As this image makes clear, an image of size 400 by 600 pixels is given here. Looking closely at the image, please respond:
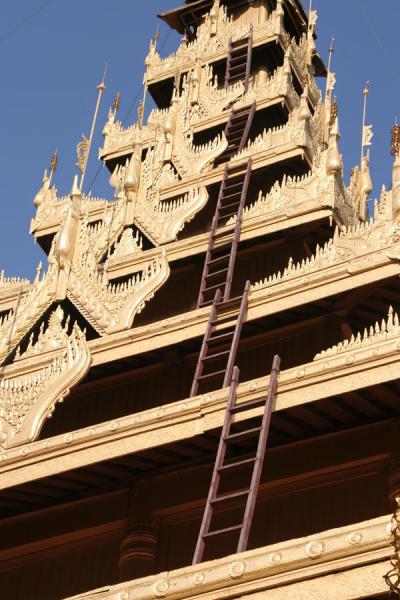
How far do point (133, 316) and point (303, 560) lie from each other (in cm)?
983

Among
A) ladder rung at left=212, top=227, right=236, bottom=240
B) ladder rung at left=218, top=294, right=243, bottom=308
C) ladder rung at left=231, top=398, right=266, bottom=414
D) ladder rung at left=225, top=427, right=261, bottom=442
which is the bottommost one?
ladder rung at left=225, top=427, right=261, bottom=442

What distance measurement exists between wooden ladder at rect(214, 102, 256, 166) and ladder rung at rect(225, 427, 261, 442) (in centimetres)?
1047

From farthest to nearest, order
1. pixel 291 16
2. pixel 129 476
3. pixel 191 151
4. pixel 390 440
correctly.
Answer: pixel 291 16 < pixel 191 151 < pixel 129 476 < pixel 390 440

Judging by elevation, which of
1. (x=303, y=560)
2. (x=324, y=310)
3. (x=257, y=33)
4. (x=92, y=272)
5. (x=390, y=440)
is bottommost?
(x=303, y=560)

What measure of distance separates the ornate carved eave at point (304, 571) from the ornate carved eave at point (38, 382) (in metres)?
7.11

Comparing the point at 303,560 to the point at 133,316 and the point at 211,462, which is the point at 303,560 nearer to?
the point at 211,462

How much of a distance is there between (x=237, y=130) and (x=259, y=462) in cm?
1251

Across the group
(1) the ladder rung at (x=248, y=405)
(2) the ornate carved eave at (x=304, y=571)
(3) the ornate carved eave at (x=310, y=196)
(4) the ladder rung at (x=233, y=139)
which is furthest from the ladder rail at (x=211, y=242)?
(2) the ornate carved eave at (x=304, y=571)

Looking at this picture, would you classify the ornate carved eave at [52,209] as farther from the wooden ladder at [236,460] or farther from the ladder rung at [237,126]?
the wooden ladder at [236,460]

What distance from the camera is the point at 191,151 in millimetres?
26125

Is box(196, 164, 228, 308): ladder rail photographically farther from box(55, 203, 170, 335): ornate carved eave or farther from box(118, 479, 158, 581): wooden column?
box(118, 479, 158, 581): wooden column

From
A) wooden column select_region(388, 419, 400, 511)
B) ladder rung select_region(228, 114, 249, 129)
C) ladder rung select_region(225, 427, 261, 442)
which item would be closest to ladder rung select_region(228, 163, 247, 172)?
ladder rung select_region(228, 114, 249, 129)

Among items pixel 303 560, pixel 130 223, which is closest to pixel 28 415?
pixel 130 223

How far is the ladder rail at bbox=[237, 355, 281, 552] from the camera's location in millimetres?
14306
